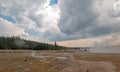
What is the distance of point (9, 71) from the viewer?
178 feet

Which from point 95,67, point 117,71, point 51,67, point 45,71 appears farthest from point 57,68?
point 117,71

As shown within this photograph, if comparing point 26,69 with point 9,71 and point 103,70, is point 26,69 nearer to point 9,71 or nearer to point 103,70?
point 9,71

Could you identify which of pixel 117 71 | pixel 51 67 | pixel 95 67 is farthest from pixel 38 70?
pixel 117 71

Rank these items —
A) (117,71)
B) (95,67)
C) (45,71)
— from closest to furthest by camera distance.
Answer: (45,71)
(117,71)
(95,67)

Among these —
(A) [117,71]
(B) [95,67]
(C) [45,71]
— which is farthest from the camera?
(B) [95,67]

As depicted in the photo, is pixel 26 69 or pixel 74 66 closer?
pixel 26 69

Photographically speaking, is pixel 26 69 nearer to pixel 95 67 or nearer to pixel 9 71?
pixel 9 71

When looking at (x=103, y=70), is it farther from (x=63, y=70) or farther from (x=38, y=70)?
(x=38, y=70)

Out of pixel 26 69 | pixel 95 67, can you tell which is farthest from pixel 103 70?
pixel 26 69

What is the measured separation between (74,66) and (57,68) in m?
6.64

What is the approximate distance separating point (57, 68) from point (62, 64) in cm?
522

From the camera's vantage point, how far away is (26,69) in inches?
2238

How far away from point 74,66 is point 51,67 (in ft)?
25.5

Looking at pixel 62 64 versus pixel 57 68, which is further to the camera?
pixel 62 64
